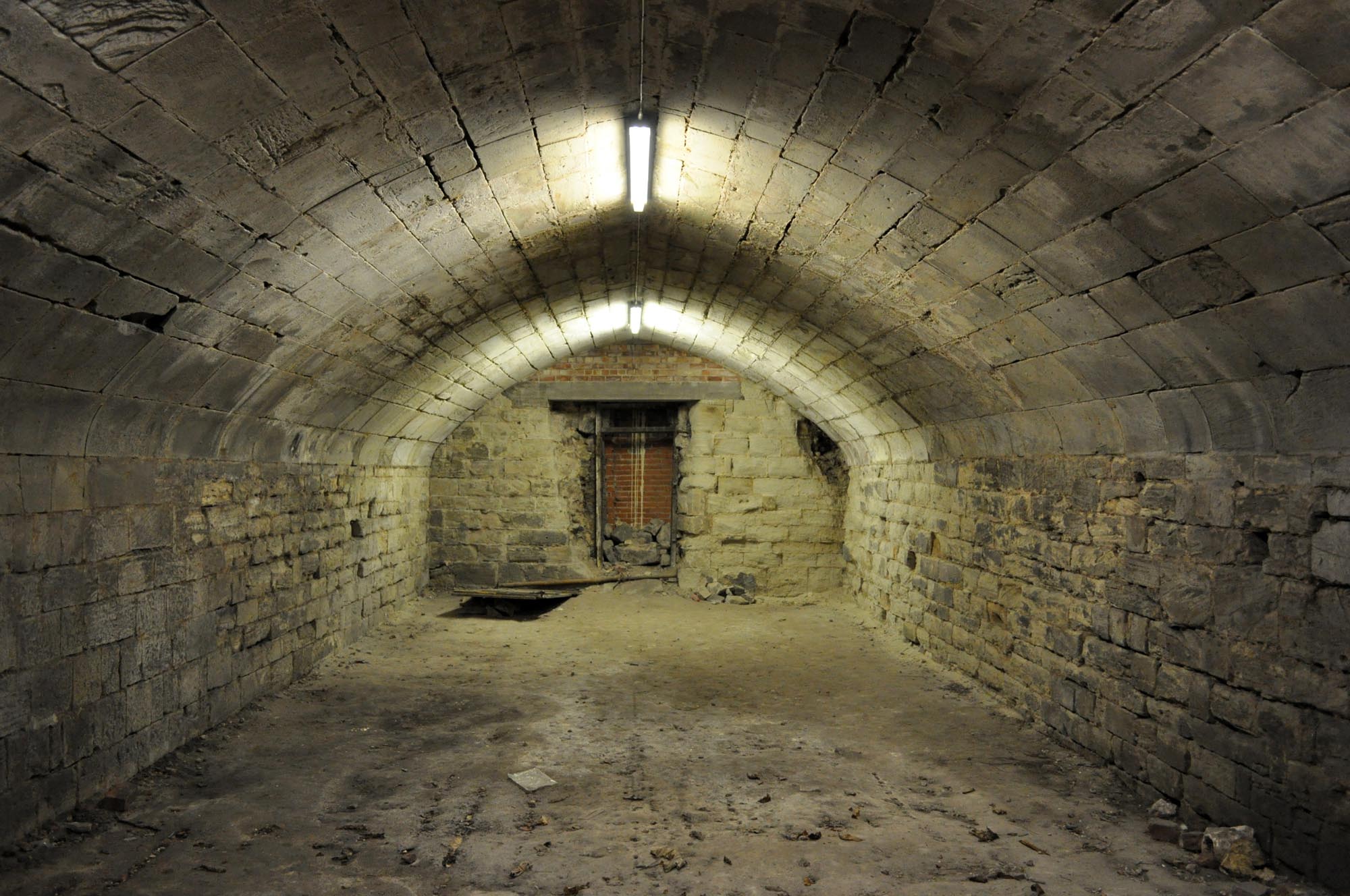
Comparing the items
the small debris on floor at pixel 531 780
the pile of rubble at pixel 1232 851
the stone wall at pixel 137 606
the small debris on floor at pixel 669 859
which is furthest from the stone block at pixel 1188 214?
the stone wall at pixel 137 606

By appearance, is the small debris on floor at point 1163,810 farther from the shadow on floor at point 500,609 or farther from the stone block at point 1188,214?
the shadow on floor at point 500,609

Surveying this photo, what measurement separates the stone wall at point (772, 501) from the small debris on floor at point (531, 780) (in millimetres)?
6449

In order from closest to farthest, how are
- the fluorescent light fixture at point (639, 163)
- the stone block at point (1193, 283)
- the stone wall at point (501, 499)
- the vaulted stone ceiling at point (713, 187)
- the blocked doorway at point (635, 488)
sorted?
Answer: the vaulted stone ceiling at point (713, 187) → the stone block at point (1193, 283) → the fluorescent light fixture at point (639, 163) → the stone wall at point (501, 499) → the blocked doorway at point (635, 488)

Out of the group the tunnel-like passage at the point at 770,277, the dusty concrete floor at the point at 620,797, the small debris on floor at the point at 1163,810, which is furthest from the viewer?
the small debris on floor at the point at 1163,810

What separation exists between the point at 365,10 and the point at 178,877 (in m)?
3.18

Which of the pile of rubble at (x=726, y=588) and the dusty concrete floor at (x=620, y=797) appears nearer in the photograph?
the dusty concrete floor at (x=620, y=797)

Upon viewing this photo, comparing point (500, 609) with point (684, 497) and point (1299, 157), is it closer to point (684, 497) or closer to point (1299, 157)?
point (684, 497)

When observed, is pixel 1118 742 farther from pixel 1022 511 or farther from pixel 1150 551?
pixel 1022 511

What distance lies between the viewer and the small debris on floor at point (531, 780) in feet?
14.6

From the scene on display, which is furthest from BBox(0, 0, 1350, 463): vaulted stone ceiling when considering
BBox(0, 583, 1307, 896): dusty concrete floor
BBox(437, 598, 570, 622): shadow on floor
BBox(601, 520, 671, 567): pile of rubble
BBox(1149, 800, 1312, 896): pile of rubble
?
BBox(601, 520, 671, 567): pile of rubble

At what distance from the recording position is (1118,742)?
4555 mm

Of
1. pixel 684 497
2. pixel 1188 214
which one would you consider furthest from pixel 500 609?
pixel 1188 214

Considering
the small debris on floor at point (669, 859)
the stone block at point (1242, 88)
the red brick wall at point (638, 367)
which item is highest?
the red brick wall at point (638, 367)

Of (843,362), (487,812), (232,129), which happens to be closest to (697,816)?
Answer: (487,812)
